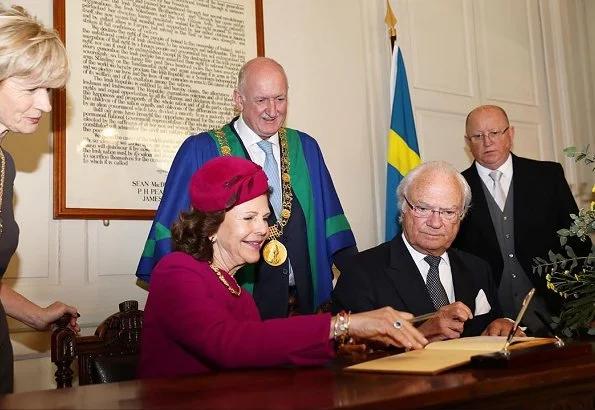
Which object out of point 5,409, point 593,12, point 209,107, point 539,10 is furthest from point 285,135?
point 593,12

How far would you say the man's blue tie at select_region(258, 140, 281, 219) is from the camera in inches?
155

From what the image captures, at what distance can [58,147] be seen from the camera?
4.02 m

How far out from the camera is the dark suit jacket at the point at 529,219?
4711 mm

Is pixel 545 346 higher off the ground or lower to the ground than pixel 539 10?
lower

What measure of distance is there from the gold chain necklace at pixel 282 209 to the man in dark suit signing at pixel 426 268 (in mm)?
504

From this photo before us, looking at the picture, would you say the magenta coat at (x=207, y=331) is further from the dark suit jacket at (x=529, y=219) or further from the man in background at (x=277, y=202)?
the dark suit jacket at (x=529, y=219)

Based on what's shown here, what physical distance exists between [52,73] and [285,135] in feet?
5.17

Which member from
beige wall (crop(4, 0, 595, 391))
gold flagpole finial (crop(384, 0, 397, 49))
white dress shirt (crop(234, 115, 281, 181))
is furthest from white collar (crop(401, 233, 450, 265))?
gold flagpole finial (crop(384, 0, 397, 49))

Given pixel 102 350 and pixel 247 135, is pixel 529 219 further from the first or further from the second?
pixel 102 350

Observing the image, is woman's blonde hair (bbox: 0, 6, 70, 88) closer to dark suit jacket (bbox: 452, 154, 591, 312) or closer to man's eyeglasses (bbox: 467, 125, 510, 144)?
dark suit jacket (bbox: 452, 154, 591, 312)

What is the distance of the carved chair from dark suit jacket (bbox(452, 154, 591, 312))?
2251 mm

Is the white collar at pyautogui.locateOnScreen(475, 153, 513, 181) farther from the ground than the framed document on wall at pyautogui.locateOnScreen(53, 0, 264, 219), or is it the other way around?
the framed document on wall at pyautogui.locateOnScreen(53, 0, 264, 219)

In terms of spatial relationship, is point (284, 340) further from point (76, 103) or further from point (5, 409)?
point (76, 103)

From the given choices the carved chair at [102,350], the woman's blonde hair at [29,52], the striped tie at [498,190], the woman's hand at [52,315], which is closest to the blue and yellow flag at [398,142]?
the striped tie at [498,190]
